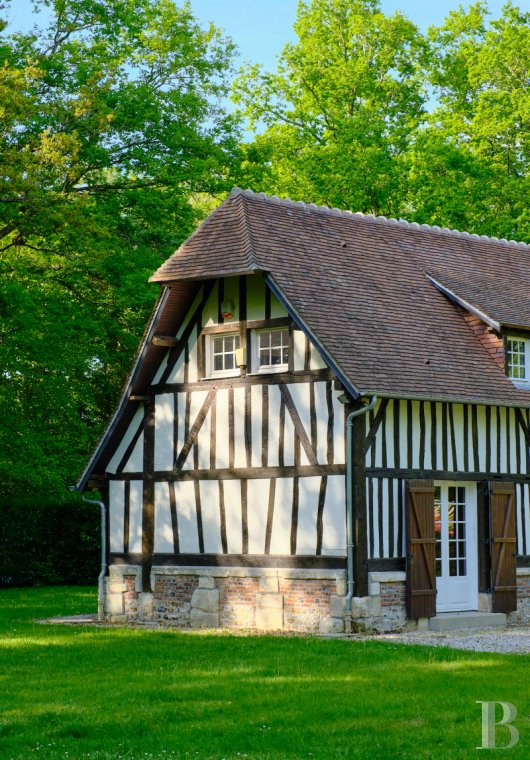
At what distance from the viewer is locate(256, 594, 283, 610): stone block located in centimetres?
1733

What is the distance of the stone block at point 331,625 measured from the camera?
1659 cm

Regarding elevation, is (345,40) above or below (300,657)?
above

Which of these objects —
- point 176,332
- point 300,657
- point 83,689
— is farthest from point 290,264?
point 83,689

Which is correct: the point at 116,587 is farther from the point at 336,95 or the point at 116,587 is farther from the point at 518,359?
the point at 336,95

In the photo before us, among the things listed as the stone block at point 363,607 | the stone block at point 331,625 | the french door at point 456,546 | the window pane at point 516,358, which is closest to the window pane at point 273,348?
the french door at point 456,546

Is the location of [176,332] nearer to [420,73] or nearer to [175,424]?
[175,424]

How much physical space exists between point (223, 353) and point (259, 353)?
0.75m

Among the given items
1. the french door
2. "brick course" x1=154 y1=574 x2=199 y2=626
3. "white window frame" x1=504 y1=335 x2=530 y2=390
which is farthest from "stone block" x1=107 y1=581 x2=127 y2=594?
"white window frame" x1=504 y1=335 x2=530 y2=390

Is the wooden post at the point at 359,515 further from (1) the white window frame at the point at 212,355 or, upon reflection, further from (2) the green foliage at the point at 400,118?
(2) the green foliage at the point at 400,118

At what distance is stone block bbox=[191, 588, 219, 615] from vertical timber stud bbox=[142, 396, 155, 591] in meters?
1.13

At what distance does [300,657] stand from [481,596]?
548cm

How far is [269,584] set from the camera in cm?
1753

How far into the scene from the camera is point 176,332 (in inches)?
757

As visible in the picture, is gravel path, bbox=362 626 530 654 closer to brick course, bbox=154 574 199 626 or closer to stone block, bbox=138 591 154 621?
brick course, bbox=154 574 199 626
